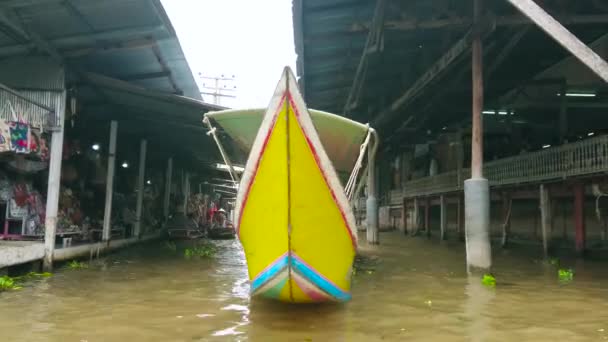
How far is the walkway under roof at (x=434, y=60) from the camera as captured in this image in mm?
8852

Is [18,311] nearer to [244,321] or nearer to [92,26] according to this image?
[244,321]

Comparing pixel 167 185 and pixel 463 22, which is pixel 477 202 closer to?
pixel 463 22

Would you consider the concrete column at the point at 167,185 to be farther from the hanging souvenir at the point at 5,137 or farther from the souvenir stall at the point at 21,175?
the hanging souvenir at the point at 5,137

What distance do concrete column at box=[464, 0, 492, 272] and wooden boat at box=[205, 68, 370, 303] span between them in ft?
11.5

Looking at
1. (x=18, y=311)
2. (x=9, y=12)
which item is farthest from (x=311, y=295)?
(x=9, y=12)

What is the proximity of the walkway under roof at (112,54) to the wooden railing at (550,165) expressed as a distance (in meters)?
7.74

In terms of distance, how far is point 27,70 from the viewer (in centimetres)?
888

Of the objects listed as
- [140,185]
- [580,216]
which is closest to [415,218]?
[580,216]

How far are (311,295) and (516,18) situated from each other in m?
6.28

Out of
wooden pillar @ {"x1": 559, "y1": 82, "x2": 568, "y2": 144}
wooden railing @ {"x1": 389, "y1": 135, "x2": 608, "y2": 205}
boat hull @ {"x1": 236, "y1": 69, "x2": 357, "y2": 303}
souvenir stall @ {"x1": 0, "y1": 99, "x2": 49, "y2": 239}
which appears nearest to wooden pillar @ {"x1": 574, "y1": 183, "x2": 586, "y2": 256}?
wooden railing @ {"x1": 389, "y1": 135, "x2": 608, "y2": 205}

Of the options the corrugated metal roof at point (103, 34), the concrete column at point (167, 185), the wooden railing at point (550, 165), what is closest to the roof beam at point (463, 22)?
the wooden railing at point (550, 165)

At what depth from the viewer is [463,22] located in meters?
8.52

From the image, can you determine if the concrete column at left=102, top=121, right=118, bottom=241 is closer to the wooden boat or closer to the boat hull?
the wooden boat

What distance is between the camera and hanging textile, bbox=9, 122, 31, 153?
796 cm
